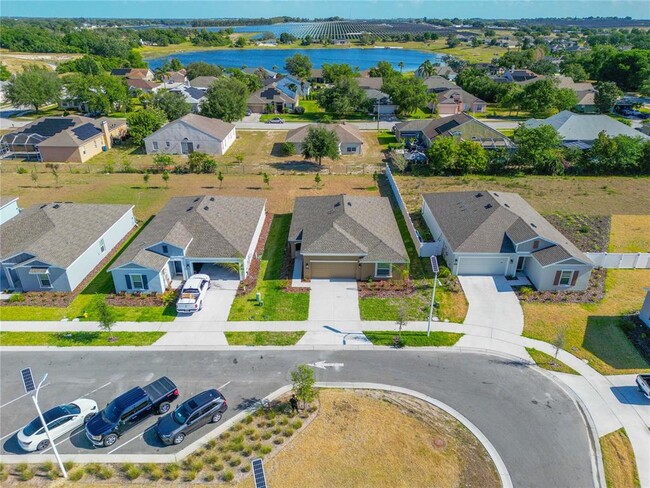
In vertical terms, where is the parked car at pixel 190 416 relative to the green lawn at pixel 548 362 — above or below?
above

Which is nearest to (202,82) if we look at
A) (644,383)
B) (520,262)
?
(520,262)

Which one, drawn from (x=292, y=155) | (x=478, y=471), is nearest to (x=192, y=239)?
(x=478, y=471)

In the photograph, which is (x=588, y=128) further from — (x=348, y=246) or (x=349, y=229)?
(x=348, y=246)

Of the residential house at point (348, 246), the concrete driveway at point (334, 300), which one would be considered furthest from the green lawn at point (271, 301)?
the residential house at point (348, 246)

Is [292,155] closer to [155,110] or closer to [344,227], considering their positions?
[155,110]

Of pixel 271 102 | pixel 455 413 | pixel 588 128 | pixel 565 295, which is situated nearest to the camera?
pixel 455 413

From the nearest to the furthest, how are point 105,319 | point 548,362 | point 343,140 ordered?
point 548,362 < point 105,319 < point 343,140

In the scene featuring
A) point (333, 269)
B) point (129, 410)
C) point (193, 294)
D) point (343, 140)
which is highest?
point (343, 140)

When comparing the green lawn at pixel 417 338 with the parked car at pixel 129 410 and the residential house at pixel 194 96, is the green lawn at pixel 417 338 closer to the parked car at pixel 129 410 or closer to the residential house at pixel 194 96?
the parked car at pixel 129 410
